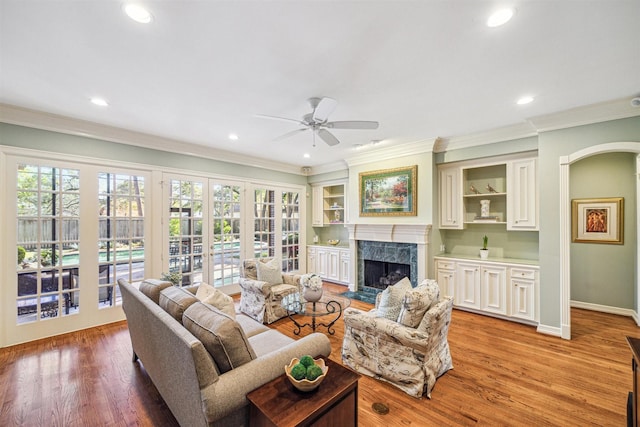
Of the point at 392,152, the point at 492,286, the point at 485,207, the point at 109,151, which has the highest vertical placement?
the point at 392,152

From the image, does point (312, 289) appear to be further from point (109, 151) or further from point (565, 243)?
point (109, 151)

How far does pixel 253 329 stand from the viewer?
2510 millimetres

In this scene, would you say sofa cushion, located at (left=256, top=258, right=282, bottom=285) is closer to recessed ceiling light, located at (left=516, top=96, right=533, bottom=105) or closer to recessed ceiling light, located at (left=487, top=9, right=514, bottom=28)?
recessed ceiling light, located at (left=487, top=9, right=514, bottom=28)

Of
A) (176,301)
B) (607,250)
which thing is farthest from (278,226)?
(607,250)

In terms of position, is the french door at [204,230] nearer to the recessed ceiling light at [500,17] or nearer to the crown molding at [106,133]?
the crown molding at [106,133]

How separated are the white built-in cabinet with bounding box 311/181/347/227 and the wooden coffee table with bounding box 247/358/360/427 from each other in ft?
15.9

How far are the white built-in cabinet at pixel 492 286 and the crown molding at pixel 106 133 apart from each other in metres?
4.28

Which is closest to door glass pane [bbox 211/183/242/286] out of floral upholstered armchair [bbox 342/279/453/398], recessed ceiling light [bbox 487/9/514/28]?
floral upholstered armchair [bbox 342/279/453/398]

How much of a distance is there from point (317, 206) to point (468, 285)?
3.68m

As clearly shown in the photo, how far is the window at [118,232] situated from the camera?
371 centimetres

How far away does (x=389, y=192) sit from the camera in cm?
489

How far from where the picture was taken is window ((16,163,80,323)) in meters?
3.18

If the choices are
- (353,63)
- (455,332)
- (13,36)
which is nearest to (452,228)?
(455,332)

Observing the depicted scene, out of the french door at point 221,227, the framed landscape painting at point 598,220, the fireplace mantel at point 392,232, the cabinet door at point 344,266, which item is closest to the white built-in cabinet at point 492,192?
the fireplace mantel at point 392,232
